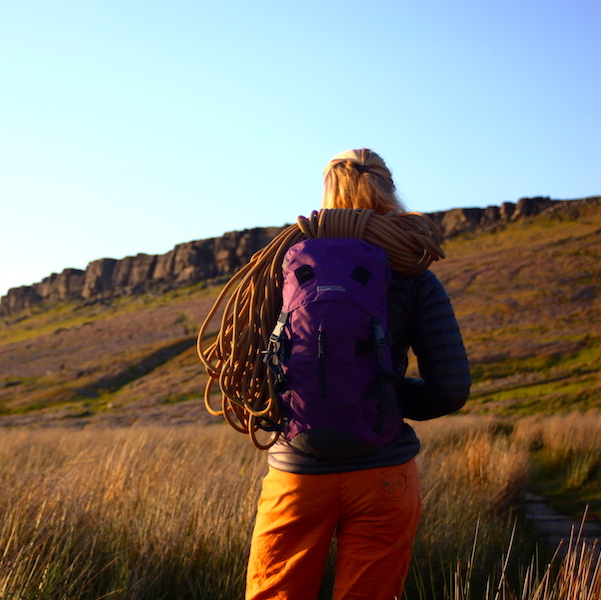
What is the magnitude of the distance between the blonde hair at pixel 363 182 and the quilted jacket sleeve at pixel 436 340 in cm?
36

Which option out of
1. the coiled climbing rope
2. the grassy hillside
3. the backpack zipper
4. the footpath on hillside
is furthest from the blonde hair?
the grassy hillside

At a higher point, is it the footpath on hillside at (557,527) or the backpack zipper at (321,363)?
the backpack zipper at (321,363)

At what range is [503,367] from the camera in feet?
98.8

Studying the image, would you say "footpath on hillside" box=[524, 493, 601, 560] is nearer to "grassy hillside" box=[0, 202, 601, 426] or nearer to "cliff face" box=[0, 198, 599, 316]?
"grassy hillside" box=[0, 202, 601, 426]

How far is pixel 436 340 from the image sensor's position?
2.41 m

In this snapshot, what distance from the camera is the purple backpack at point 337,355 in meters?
2.13

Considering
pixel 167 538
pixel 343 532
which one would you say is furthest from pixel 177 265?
pixel 343 532

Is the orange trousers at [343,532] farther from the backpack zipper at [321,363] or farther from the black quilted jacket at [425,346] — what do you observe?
the backpack zipper at [321,363]

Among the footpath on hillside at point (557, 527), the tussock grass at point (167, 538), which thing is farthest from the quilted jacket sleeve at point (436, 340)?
the footpath on hillside at point (557, 527)

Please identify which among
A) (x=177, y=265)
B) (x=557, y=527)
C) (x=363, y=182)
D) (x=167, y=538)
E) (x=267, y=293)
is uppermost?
(x=177, y=265)

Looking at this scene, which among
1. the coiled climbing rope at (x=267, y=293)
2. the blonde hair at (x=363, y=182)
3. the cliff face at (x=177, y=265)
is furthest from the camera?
the cliff face at (x=177, y=265)

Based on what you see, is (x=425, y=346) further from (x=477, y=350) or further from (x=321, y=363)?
(x=477, y=350)

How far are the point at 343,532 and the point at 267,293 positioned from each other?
35.7 inches

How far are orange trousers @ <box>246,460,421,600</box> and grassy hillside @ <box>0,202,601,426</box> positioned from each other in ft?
66.6
